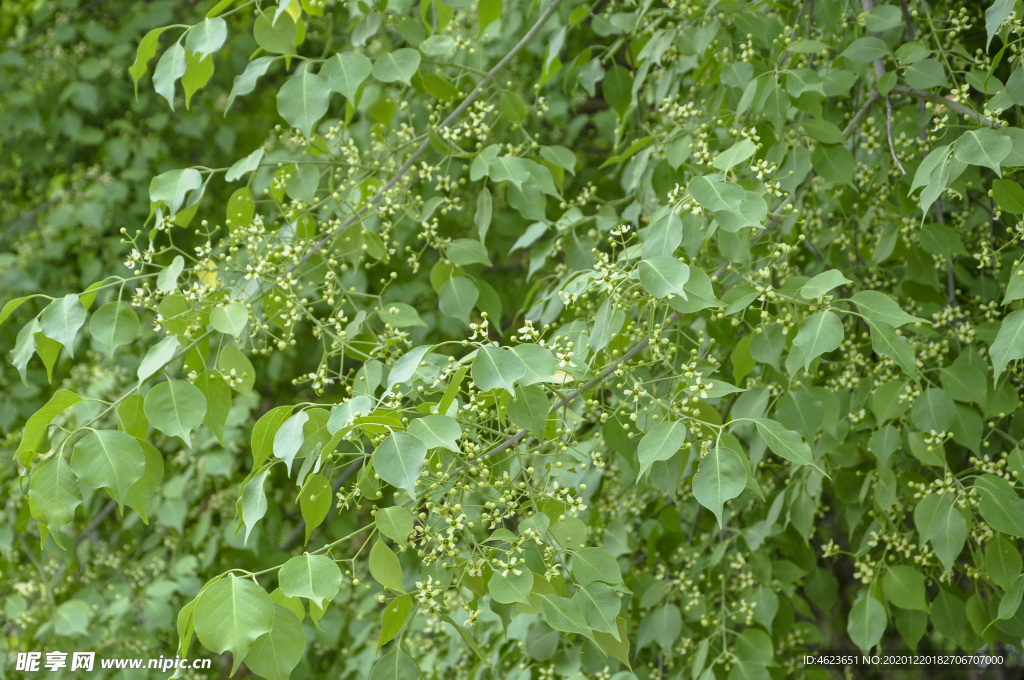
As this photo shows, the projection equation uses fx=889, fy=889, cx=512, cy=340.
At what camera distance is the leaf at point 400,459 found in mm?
1052

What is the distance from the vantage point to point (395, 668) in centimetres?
120

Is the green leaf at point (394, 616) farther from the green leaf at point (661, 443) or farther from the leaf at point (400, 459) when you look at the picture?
the green leaf at point (661, 443)

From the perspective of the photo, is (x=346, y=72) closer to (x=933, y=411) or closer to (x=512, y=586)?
(x=512, y=586)

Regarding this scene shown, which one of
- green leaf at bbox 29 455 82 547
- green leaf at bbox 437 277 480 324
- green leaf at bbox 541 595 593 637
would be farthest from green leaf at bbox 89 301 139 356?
green leaf at bbox 541 595 593 637

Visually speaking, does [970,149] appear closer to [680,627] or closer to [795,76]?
[795,76]

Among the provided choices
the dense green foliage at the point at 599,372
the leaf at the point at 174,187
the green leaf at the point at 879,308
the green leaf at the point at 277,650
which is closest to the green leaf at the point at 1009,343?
the dense green foliage at the point at 599,372

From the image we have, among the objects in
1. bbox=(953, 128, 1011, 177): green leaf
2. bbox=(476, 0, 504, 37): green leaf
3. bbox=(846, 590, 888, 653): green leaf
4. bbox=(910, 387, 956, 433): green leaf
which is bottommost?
bbox=(846, 590, 888, 653): green leaf

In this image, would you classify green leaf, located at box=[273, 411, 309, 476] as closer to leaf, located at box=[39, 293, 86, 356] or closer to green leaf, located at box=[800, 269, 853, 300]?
leaf, located at box=[39, 293, 86, 356]

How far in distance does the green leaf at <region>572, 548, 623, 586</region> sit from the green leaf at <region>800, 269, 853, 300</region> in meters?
0.46

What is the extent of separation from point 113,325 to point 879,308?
1210mm

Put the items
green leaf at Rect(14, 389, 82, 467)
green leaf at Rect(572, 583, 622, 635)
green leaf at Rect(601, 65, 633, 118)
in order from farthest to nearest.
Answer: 1. green leaf at Rect(601, 65, 633, 118)
2. green leaf at Rect(14, 389, 82, 467)
3. green leaf at Rect(572, 583, 622, 635)

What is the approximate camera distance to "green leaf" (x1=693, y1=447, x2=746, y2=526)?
1121 mm

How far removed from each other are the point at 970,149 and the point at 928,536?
2.00 ft

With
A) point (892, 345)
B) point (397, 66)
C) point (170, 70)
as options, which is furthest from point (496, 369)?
point (170, 70)
